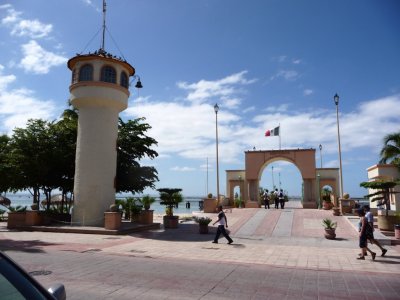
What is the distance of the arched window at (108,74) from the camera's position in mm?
A: 20656

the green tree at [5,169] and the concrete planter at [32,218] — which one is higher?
the green tree at [5,169]

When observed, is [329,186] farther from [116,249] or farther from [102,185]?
[116,249]

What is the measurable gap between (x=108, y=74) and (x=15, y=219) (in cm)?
1014

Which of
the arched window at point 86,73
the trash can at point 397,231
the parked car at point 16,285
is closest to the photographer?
the parked car at point 16,285

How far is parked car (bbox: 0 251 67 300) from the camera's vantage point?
259 centimetres

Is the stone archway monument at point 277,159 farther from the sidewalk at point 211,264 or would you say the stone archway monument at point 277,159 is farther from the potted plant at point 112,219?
the potted plant at point 112,219

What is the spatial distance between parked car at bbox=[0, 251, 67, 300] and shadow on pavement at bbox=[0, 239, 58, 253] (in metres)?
11.1

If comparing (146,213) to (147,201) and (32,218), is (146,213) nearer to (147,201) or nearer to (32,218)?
(147,201)

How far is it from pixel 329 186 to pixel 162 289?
1196 inches

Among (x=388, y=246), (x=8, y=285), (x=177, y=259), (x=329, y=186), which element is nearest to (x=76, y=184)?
(x=177, y=259)

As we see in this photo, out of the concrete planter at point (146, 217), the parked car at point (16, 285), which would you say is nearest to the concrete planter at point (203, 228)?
the concrete planter at point (146, 217)

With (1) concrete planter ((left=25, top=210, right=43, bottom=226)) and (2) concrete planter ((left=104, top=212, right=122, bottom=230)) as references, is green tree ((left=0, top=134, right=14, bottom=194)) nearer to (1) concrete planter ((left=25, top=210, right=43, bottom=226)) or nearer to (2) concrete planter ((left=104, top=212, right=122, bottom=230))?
(1) concrete planter ((left=25, top=210, right=43, bottom=226))

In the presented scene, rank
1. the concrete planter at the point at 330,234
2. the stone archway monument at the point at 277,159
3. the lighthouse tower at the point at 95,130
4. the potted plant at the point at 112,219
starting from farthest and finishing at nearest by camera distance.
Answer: the stone archway monument at the point at 277,159
the lighthouse tower at the point at 95,130
the potted plant at the point at 112,219
the concrete planter at the point at 330,234

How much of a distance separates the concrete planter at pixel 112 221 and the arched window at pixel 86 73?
8063 millimetres
